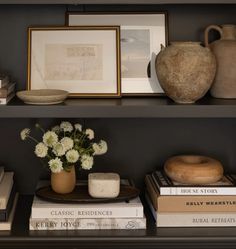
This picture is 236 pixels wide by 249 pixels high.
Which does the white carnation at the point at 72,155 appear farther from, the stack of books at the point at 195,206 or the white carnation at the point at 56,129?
the stack of books at the point at 195,206

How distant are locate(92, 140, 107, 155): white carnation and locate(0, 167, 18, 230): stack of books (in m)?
0.24

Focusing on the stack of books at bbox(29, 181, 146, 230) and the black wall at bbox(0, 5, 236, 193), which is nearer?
the stack of books at bbox(29, 181, 146, 230)

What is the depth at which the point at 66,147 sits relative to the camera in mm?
1333

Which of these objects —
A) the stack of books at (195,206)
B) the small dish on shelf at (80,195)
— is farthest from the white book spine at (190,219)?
the small dish on shelf at (80,195)

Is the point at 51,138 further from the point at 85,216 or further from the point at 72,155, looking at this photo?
the point at 85,216

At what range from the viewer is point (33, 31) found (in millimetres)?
1421

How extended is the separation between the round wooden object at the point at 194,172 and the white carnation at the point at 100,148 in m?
0.17

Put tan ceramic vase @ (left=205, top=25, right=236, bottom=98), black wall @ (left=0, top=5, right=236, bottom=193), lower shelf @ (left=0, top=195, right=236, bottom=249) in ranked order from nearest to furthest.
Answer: lower shelf @ (left=0, top=195, right=236, bottom=249), tan ceramic vase @ (left=205, top=25, right=236, bottom=98), black wall @ (left=0, top=5, right=236, bottom=193)

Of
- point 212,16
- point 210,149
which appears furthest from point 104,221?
point 212,16

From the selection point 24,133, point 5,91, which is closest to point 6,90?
point 5,91

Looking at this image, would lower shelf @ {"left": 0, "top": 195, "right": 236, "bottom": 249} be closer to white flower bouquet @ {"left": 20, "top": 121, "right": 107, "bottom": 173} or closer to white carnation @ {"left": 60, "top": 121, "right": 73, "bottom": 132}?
white flower bouquet @ {"left": 20, "top": 121, "right": 107, "bottom": 173}

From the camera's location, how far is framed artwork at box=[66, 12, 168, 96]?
145 centimetres

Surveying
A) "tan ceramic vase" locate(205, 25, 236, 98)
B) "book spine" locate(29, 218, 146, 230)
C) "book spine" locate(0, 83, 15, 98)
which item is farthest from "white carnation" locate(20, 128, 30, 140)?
"tan ceramic vase" locate(205, 25, 236, 98)

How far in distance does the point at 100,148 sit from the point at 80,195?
0.42 feet
